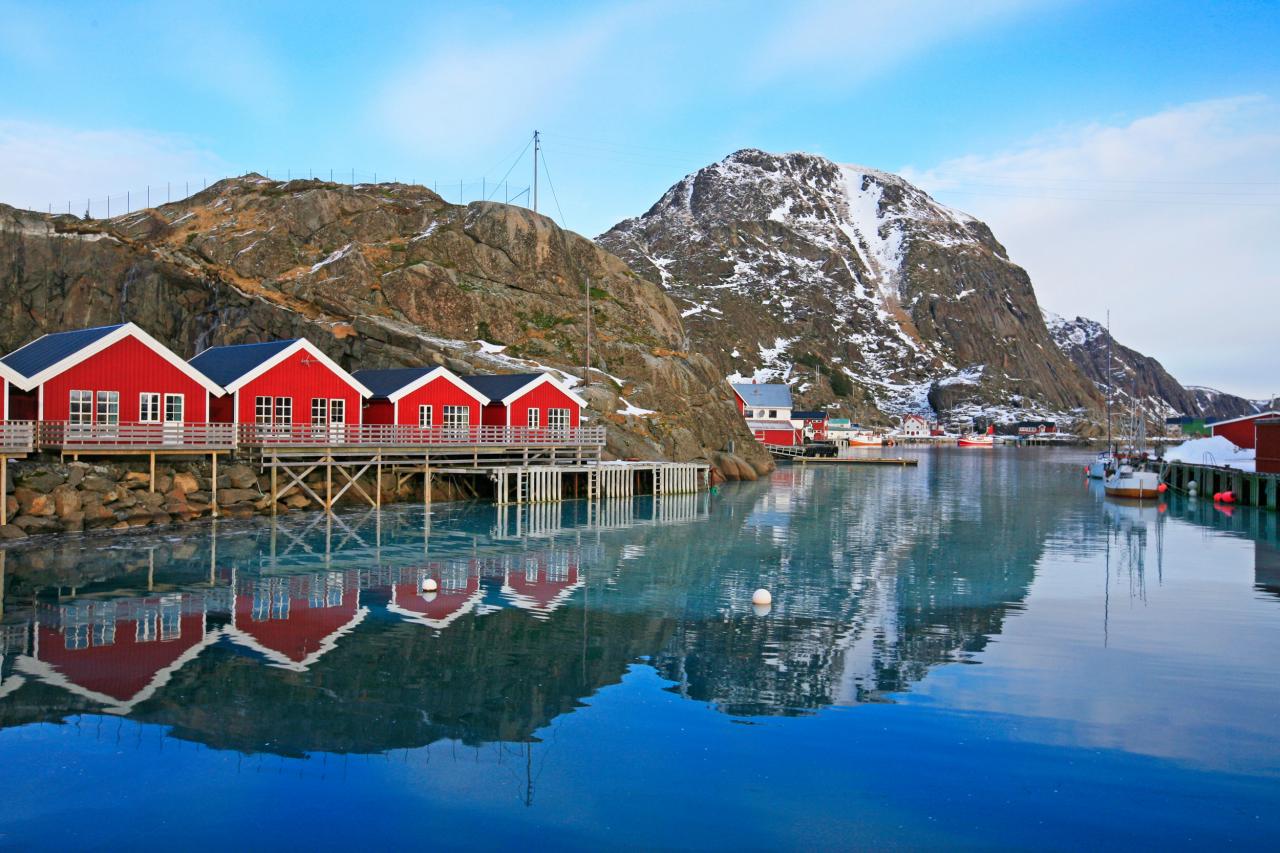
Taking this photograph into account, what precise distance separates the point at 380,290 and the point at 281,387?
40.0 metres

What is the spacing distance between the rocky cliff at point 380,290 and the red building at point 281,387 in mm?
15745

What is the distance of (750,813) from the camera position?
41.7ft

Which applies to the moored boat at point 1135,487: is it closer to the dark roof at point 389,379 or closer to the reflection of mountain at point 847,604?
the reflection of mountain at point 847,604

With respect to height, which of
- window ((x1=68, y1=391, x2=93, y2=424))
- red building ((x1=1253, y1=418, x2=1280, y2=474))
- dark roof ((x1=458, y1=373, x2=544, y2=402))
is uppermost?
dark roof ((x1=458, y1=373, x2=544, y2=402))

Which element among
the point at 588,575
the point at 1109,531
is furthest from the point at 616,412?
the point at 588,575

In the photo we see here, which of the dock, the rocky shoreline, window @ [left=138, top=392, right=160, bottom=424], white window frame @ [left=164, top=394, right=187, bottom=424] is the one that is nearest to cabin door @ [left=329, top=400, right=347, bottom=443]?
the rocky shoreline

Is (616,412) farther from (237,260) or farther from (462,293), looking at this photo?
(237,260)

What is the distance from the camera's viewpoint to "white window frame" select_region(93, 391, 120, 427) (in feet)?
133

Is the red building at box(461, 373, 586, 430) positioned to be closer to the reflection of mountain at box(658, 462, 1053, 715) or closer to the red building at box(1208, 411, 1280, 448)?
the reflection of mountain at box(658, 462, 1053, 715)

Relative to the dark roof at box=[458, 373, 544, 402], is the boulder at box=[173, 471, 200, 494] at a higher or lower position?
lower

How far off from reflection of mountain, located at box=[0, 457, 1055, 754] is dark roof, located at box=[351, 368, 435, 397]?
11.4 meters

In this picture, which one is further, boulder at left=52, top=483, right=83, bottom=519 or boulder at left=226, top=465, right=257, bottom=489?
boulder at left=226, top=465, right=257, bottom=489

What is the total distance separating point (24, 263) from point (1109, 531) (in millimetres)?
74158

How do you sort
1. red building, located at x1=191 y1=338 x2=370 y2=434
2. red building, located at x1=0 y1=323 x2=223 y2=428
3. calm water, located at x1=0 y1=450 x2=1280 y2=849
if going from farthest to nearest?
red building, located at x1=191 y1=338 x2=370 y2=434 < red building, located at x1=0 y1=323 x2=223 y2=428 < calm water, located at x1=0 y1=450 x2=1280 y2=849
